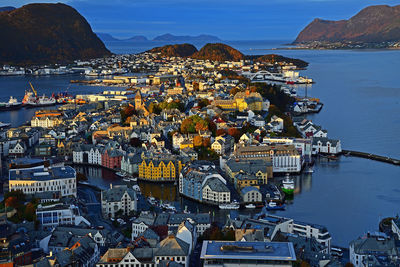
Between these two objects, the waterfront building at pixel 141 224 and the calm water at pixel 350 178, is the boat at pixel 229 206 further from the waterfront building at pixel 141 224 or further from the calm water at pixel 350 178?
the waterfront building at pixel 141 224

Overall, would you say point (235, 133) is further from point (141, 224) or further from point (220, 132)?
point (141, 224)

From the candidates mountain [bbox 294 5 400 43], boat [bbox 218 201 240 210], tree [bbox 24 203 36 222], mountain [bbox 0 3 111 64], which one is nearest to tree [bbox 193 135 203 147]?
boat [bbox 218 201 240 210]

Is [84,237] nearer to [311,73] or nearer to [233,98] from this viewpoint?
[233,98]

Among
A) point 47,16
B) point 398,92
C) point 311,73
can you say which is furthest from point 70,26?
point 398,92

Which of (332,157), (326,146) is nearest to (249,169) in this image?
(332,157)

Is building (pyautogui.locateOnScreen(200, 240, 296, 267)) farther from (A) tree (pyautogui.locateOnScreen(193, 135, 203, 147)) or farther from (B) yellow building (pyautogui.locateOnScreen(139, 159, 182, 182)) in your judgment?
(A) tree (pyautogui.locateOnScreen(193, 135, 203, 147))
